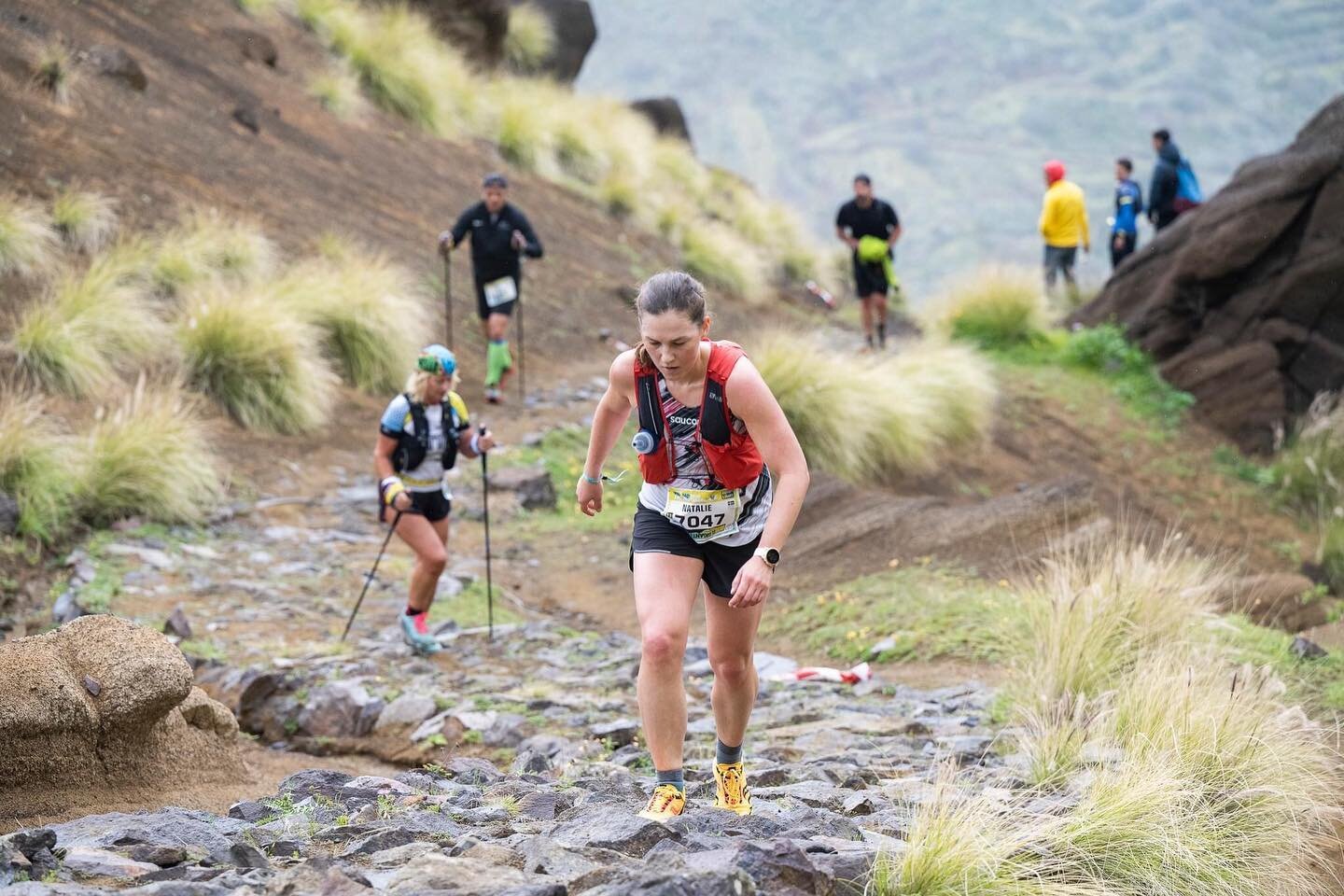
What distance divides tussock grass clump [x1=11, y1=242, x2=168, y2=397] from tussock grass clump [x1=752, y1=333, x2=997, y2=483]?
5471 millimetres

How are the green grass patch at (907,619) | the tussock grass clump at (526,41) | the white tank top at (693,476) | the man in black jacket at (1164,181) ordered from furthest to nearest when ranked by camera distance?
the tussock grass clump at (526,41), the man in black jacket at (1164,181), the green grass patch at (907,619), the white tank top at (693,476)

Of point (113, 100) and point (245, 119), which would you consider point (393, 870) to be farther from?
point (245, 119)

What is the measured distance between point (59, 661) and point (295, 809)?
1339mm

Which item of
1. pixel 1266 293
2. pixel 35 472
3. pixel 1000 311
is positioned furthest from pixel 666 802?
pixel 1000 311

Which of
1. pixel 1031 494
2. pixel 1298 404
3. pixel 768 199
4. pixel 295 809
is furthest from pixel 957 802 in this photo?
pixel 768 199

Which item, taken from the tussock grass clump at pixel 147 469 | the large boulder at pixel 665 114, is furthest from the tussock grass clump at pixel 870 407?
the large boulder at pixel 665 114

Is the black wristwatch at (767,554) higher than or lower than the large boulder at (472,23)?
lower

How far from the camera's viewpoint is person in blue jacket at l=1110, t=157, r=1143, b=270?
20609mm

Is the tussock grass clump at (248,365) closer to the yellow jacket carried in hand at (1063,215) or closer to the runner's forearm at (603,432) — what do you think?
the runner's forearm at (603,432)

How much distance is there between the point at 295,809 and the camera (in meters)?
4.60

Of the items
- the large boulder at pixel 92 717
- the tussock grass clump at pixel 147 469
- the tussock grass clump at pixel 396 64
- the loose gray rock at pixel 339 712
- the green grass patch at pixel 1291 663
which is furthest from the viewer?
the tussock grass clump at pixel 396 64

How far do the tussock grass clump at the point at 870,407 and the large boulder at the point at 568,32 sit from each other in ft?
63.9

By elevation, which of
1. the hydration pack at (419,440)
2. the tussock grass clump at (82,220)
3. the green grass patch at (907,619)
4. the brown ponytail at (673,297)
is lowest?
the green grass patch at (907,619)

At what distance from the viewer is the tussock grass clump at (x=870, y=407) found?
1234cm
